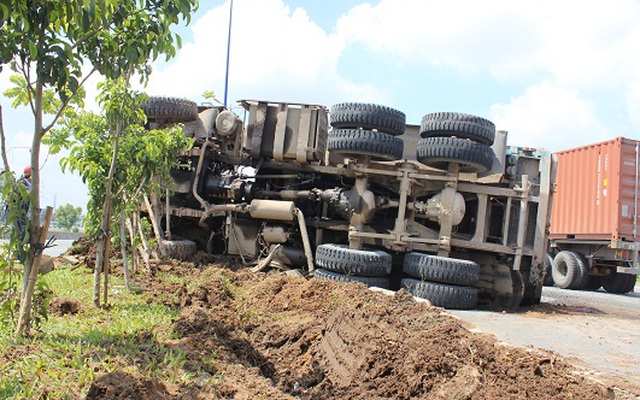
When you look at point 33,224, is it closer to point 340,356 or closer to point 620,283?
point 340,356

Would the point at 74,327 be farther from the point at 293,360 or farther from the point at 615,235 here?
the point at 615,235

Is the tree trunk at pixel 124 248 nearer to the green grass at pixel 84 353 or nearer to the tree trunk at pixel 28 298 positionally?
the green grass at pixel 84 353

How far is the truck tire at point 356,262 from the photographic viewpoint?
25.6 feet

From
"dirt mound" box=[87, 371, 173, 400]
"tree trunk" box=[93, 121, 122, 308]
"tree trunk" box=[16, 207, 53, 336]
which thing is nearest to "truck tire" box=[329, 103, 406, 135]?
"tree trunk" box=[93, 121, 122, 308]

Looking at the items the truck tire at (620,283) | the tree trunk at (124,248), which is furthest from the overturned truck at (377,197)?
the truck tire at (620,283)

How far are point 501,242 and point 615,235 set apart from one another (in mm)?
8636

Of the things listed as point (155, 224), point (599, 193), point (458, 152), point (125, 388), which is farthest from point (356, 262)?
point (599, 193)

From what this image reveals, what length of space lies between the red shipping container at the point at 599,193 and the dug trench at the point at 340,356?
37.6 feet

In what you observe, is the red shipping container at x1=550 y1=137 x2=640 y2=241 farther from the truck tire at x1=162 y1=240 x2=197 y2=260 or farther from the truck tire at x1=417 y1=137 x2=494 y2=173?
the truck tire at x1=162 y1=240 x2=197 y2=260

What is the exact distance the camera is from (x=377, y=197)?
8875 millimetres

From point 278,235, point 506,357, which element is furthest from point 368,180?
point 506,357

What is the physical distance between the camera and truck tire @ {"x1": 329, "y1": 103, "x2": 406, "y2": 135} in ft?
27.4

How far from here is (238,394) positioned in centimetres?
360

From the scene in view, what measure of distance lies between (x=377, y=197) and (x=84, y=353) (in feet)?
18.5
